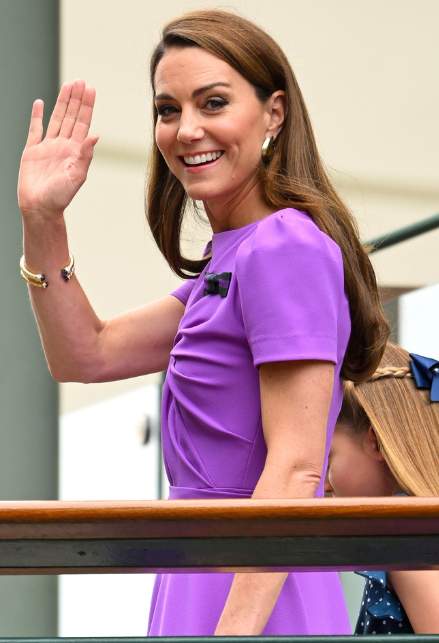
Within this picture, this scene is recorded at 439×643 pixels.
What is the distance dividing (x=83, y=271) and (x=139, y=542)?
18.3 feet

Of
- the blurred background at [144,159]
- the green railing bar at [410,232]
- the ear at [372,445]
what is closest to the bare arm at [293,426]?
the ear at [372,445]

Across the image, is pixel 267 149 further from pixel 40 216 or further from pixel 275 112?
pixel 40 216

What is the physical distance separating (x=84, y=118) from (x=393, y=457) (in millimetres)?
788

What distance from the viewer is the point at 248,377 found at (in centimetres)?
208

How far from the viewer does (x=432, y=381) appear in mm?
2779

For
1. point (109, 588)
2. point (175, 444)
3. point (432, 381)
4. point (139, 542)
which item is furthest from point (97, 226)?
point (139, 542)

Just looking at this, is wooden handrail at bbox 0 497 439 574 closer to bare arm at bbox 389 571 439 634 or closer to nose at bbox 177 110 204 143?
nose at bbox 177 110 204 143

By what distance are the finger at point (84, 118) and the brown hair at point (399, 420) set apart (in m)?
0.72

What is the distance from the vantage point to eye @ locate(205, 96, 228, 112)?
222cm

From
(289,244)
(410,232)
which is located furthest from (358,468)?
(410,232)

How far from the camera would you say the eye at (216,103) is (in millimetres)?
2219

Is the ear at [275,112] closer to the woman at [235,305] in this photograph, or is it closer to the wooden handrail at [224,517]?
the woman at [235,305]

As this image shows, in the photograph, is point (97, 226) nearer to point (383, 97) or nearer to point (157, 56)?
point (383, 97)

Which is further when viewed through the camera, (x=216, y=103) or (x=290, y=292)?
(x=216, y=103)
